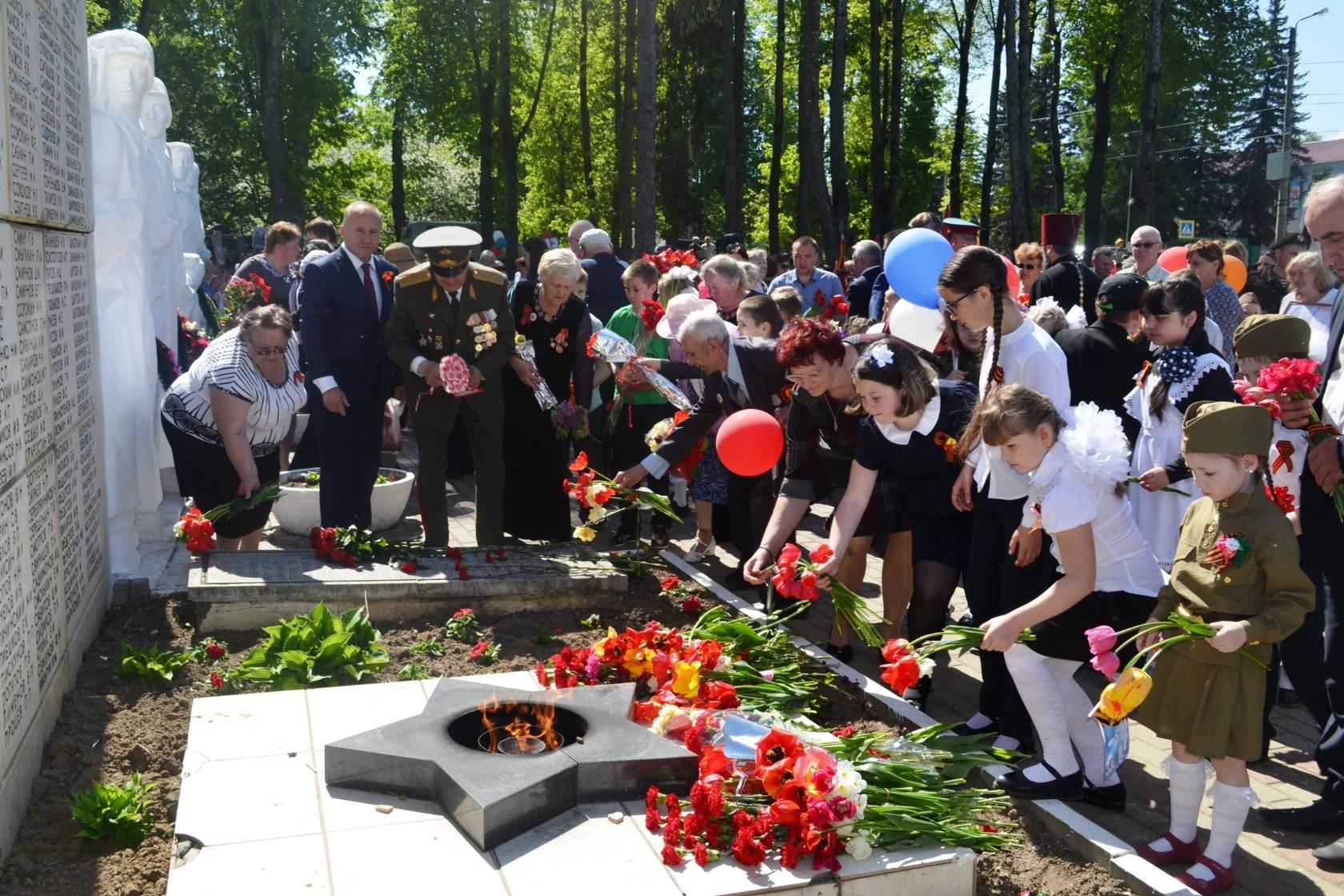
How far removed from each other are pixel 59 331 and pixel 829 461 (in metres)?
3.66

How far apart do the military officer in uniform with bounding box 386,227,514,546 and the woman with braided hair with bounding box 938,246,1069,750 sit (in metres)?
3.26

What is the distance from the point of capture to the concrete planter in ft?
26.3

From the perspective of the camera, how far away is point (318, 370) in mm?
7227

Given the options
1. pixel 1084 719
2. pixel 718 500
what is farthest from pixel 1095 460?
pixel 718 500

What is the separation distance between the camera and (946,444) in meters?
5.30

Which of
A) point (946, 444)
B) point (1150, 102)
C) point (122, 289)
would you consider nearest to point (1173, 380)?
point (946, 444)

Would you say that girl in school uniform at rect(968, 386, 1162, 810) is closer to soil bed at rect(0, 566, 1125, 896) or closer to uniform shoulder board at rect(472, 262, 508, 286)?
soil bed at rect(0, 566, 1125, 896)

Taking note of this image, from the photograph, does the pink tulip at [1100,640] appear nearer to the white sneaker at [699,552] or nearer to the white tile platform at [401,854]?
the white tile platform at [401,854]

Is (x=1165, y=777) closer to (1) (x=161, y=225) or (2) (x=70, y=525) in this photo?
(2) (x=70, y=525)

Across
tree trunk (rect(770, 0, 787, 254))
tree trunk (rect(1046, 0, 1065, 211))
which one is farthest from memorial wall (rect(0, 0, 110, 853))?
tree trunk (rect(1046, 0, 1065, 211))

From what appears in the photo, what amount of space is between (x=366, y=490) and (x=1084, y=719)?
4749mm

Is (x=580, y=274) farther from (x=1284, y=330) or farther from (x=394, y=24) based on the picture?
(x=394, y=24)

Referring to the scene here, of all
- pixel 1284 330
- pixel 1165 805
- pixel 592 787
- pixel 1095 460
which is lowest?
pixel 1165 805

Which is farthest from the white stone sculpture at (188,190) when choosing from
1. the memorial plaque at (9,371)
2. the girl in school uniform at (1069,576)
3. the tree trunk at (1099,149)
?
the tree trunk at (1099,149)
